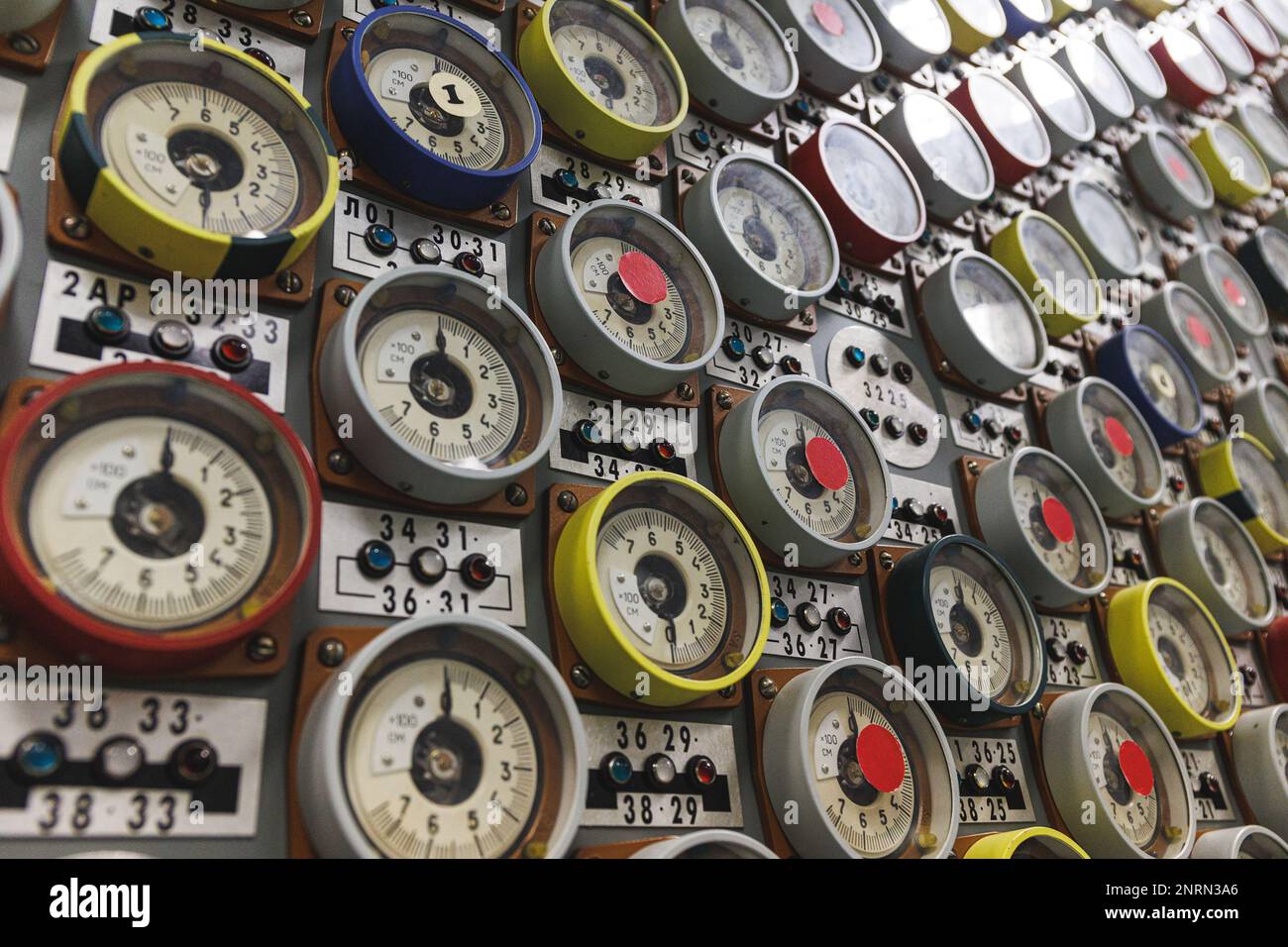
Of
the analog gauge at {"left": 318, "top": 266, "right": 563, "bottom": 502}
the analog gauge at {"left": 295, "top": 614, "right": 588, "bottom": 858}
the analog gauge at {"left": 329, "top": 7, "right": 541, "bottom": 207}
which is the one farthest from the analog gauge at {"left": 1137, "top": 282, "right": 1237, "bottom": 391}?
the analog gauge at {"left": 295, "top": 614, "right": 588, "bottom": 858}

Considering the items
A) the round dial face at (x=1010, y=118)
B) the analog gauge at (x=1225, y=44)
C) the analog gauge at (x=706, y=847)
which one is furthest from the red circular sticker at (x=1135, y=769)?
the analog gauge at (x=1225, y=44)

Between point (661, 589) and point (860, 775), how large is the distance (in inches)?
19.2

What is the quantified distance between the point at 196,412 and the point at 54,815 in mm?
508

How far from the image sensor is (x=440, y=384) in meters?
1.47

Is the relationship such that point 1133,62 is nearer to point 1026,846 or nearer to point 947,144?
point 947,144

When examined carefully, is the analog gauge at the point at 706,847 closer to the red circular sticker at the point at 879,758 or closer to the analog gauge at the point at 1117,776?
the red circular sticker at the point at 879,758

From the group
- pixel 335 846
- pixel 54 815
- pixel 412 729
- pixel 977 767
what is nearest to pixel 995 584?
pixel 977 767

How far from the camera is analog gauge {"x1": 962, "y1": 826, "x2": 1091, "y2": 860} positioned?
1665 millimetres

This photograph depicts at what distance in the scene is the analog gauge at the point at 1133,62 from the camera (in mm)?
3604

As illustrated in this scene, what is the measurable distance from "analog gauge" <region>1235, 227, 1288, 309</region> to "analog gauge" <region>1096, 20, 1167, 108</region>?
0.72 meters

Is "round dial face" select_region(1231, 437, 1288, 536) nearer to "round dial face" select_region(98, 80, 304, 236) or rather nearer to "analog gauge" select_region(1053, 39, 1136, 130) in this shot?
"analog gauge" select_region(1053, 39, 1136, 130)

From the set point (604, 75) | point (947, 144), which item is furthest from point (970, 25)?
point (604, 75)

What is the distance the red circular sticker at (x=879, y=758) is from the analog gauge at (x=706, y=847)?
0.32 m

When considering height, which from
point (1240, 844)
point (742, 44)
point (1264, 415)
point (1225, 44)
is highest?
point (1225, 44)
